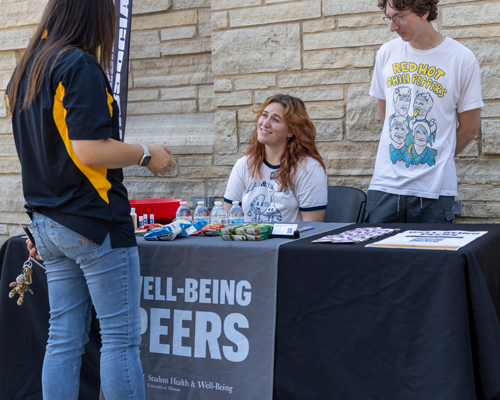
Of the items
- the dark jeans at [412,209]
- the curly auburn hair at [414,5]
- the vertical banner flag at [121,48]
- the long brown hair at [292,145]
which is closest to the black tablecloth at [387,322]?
the dark jeans at [412,209]

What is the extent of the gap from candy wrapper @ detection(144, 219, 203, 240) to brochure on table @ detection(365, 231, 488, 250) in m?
0.73

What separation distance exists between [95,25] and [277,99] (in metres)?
1.55

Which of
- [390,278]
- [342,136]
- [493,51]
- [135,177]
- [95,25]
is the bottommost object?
[390,278]

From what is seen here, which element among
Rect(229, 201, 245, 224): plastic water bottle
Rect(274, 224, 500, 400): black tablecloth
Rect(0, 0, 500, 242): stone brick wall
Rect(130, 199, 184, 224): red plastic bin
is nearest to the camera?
Rect(274, 224, 500, 400): black tablecloth

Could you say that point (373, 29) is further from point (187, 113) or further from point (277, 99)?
point (187, 113)

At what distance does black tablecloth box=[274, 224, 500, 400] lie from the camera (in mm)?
1437

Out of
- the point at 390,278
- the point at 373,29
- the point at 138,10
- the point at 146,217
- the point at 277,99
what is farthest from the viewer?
the point at 138,10

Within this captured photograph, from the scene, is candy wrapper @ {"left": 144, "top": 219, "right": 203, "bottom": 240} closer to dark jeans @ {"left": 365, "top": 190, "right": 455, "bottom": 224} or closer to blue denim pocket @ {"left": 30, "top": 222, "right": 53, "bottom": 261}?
blue denim pocket @ {"left": 30, "top": 222, "right": 53, "bottom": 261}

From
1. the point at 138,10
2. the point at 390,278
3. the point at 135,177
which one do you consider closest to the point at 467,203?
the point at 390,278

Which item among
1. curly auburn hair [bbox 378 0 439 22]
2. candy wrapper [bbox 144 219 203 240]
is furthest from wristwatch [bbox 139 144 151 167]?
curly auburn hair [bbox 378 0 439 22]

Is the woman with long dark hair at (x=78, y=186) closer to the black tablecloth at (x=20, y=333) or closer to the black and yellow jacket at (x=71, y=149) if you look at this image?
the black and yellow jacket at (x=71, y=149)

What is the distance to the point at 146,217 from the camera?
2.45 meters

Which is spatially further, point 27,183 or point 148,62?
point 148,62

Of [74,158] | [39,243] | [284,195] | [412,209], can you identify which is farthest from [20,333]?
[412,209]
